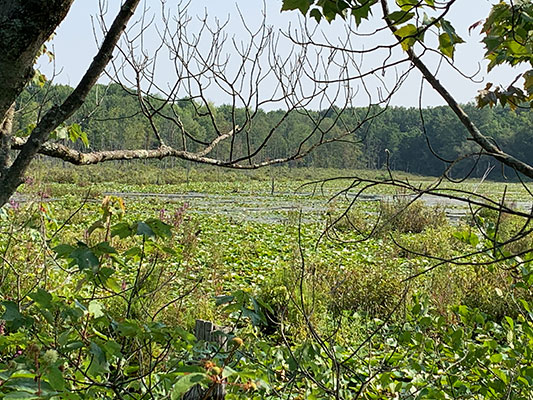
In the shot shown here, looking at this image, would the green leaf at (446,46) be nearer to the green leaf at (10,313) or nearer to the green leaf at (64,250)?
the green leaf at (64,250)

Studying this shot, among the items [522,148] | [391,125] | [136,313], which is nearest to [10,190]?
[136,313]

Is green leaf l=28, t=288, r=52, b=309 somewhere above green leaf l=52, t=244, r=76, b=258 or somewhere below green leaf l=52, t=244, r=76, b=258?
below

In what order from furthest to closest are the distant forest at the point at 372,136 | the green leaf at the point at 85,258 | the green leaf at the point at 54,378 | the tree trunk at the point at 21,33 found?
the distant forest at the point at 372,136, the green leaf at the point at 85,258, the green leaf at the point at 54,378, the tree trunk at the point at 21,33

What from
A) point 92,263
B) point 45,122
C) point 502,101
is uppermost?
point 502,101

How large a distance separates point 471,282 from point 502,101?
14.1 feet

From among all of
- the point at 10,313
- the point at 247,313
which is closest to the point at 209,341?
the point at 247,313

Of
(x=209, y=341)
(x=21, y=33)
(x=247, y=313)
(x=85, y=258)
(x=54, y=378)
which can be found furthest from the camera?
(x=209, y=341)

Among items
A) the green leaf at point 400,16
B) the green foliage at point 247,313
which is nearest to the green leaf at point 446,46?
the green leaf at point 400,16

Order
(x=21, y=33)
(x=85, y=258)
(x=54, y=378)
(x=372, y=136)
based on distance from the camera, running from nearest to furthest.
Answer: (x=21, y=33) < (x=54, y=378) < (x=85, y=258) < (x=372, y=136)

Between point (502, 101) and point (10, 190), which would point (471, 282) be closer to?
point (502, 101)

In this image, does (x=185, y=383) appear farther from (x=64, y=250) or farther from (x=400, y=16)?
(x=400, y=16)

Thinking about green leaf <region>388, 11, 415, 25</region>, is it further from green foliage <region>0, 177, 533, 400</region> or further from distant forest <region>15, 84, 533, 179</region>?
distant forest <region>15, 84, 533, 179</region>

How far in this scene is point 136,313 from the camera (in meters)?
3.49

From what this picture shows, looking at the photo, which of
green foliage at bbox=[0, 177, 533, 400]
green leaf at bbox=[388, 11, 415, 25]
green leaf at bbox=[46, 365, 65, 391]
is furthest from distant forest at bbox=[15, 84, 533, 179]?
green leaf at bbox=[46, 365, 65, 391]
